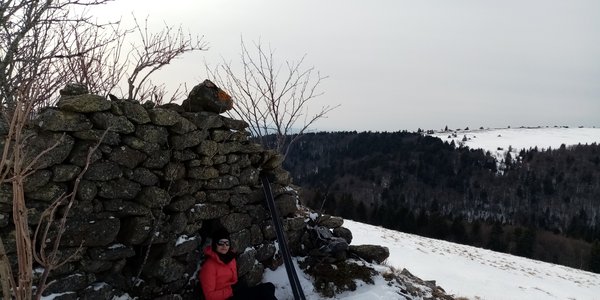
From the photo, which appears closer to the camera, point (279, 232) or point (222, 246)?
point (222, 246)

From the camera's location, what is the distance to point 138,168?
A: 15.4 ft

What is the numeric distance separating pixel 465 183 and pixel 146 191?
380ft

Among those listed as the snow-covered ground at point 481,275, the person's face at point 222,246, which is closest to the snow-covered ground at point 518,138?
the snow-covered ground at point 481,275

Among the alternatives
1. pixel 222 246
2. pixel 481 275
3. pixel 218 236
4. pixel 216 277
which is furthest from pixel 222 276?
pixel 481 275

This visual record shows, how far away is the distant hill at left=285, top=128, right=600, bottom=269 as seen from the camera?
235ft

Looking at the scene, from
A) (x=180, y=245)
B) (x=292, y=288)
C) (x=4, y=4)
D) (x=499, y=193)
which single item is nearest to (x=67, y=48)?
(x=4, y=4)

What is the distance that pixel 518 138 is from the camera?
506 ft

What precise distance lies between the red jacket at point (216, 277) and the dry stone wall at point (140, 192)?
10.2 inches

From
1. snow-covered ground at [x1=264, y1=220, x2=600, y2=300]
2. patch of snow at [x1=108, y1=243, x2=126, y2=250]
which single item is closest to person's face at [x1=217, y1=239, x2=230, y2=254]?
patch of snow at [x1=108, y1=243, x2=126, y2=250]

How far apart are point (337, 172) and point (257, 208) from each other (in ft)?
381

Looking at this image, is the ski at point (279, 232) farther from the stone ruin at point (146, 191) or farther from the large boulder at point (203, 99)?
the large boulder at point (203, 99)

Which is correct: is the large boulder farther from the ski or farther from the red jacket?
the red jacket

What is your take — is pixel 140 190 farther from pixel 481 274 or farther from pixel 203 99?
pixel 481 274

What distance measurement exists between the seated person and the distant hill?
58.5 metres
